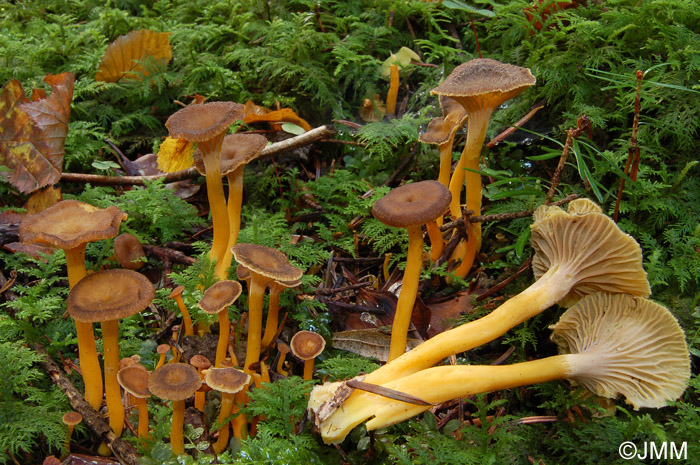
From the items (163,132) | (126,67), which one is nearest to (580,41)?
(163,132)

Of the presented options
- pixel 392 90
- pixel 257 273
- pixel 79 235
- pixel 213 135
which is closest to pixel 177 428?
pixel 257 273

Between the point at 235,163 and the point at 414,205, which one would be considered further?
the point at 235,163

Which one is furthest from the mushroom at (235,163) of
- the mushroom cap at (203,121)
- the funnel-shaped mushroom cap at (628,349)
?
the funnel-shaped mushroom cap at (628,349)

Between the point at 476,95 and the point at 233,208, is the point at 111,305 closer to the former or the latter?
the point at 233,208

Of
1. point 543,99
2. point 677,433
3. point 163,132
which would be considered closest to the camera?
point 677,433

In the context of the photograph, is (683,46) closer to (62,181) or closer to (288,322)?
(288,322)

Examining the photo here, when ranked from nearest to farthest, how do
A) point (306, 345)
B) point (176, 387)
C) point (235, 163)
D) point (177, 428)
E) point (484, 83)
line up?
point (176, 387) < point (177, 428) < point (306, 345) < point (484, 83) < point (235, 163)

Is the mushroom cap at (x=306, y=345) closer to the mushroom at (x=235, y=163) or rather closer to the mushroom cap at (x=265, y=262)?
the mushroom cap at (x=265, y=262)
